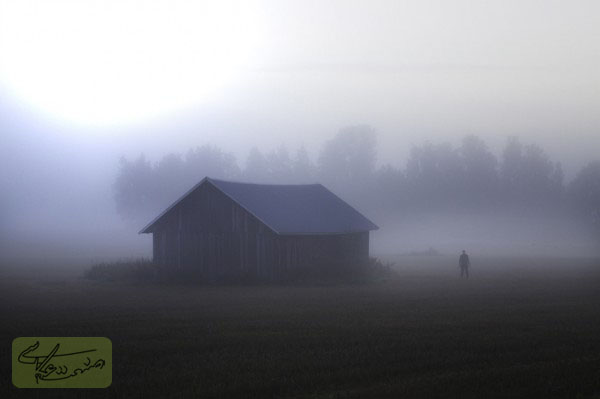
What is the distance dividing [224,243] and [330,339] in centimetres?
2382

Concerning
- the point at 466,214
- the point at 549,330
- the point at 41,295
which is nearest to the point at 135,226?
the point at 466,214

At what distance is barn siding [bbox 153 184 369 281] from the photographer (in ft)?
137

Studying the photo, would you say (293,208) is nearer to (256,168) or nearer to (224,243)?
(224,243)

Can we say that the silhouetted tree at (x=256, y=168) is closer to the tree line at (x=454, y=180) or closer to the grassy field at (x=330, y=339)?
the tree line at (x=454, y=180)

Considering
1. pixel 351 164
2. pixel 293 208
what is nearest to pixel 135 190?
pixel 351 164

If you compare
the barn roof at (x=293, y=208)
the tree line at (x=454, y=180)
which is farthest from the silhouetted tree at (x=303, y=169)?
the barn roof at (x=293, y=208)

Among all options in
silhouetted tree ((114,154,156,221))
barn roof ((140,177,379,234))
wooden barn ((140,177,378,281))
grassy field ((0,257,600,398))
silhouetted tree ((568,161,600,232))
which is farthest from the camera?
silhouetted tree ((114,154,156,221))

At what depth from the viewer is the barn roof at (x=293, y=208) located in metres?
42.6

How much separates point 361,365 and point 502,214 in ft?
346

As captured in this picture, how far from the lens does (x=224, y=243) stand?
4241 centimetres

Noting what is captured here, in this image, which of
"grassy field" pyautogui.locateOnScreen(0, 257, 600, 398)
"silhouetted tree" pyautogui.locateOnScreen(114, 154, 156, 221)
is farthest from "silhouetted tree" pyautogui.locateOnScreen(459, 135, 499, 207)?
"grassy field" pyautogui.locateOnScreen(0, 257, 600, 398)

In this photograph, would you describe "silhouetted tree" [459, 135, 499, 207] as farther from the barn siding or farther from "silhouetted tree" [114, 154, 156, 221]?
the barn siding

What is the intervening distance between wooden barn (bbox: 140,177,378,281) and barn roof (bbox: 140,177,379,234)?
0.08 meters

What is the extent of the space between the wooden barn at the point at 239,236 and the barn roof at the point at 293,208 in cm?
8
